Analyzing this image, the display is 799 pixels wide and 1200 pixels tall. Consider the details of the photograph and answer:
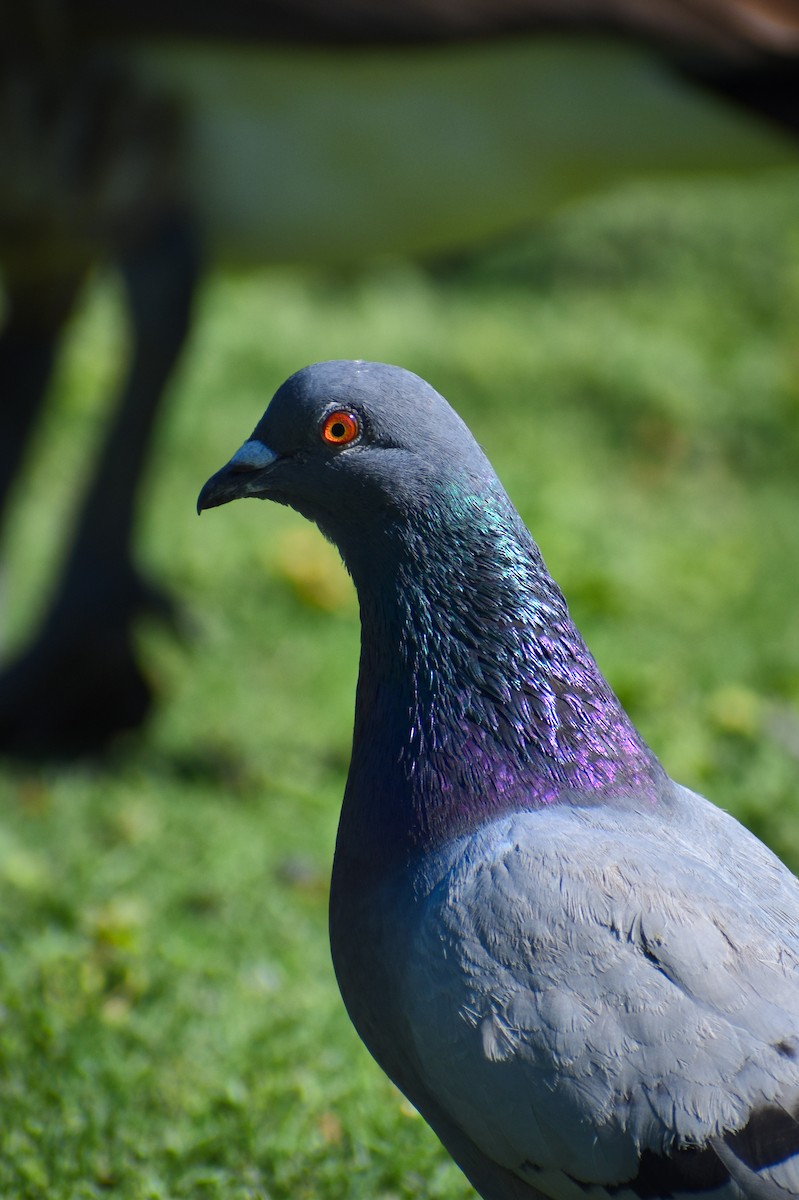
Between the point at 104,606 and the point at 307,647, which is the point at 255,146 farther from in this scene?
the point at 307,647

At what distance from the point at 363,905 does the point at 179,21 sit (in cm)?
233

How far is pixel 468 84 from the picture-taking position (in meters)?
3.62

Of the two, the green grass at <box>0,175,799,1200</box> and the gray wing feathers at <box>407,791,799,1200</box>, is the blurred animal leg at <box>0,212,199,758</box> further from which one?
the gray wing feathers at <box>407,791,799,1200</box>

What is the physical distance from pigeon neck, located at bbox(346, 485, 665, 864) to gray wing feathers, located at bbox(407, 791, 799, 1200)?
10 centimetres

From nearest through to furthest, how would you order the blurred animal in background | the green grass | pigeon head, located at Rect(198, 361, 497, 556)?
pigeon head, located at Rect(198, 361, 497, 556) < the green grass < the blurred animal in background

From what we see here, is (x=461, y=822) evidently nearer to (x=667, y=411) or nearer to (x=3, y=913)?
(x=3, y=913)

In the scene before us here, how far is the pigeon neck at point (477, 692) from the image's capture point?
6.79 ft

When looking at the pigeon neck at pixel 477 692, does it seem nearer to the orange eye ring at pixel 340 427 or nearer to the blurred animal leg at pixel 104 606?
the orange eye ring at pixel 340 427

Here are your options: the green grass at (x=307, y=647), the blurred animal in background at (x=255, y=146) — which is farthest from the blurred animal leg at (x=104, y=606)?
the green grass at (x=307, y=647)

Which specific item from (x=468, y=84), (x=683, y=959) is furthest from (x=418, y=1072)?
(x=468, y=84)

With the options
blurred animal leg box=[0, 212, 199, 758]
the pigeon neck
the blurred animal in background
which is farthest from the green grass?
the pigeon neck

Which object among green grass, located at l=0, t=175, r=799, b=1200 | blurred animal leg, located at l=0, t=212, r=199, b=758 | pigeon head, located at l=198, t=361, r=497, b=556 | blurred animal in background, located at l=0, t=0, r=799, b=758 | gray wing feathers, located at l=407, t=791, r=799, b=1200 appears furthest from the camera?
blurred animal leg, located at l=0, t=212, r=199, b=758

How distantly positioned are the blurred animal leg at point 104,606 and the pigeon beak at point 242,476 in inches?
78.5

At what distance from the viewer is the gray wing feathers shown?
183cm
